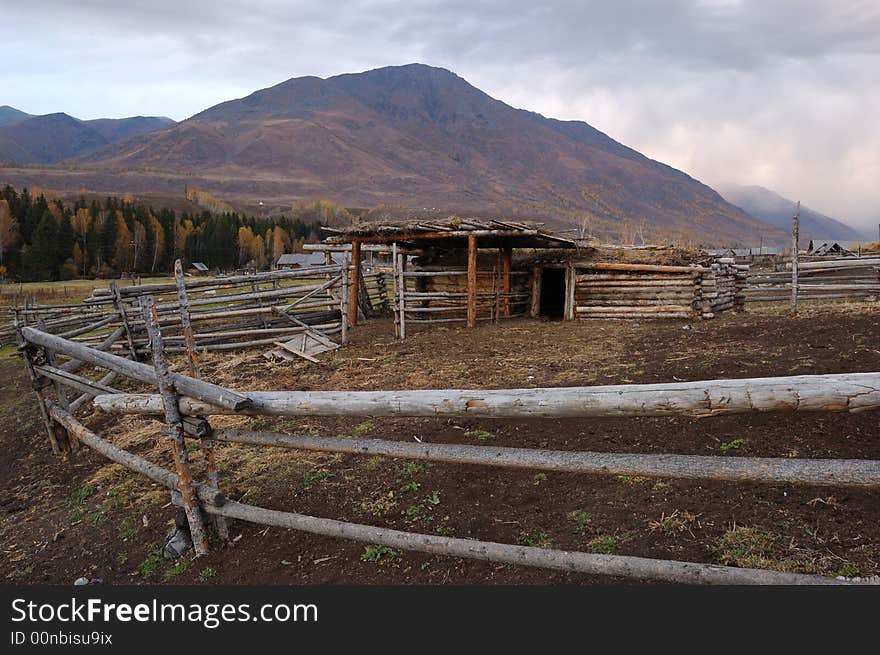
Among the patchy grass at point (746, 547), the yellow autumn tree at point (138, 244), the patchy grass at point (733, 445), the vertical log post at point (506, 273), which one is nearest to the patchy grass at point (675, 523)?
the patchy grass at point (746, 547)

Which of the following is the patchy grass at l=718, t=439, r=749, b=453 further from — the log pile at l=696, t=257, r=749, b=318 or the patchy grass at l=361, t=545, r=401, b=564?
the log pile at l=696, t=257, r=749, b=318

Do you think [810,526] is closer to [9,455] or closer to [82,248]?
[9,455]

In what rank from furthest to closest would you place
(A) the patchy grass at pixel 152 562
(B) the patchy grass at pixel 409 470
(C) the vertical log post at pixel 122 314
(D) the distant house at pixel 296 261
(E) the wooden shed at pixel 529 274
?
(D) the distant house at pixel 296 261
(E) the wooden shed at pixel 529 274
(C) the vertical log post at pixel 122 314
(B) the patchy grass at pixel 409 470
(A) the patchy grass at pixel 152 562

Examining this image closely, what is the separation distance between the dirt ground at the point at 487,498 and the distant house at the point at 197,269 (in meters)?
56.7

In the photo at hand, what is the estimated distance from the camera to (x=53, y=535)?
4680 mm

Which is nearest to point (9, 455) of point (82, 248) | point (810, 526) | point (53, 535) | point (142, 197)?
point (53, 535)

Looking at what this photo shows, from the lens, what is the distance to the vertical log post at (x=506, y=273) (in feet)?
45.6

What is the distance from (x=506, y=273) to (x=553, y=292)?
144 inches

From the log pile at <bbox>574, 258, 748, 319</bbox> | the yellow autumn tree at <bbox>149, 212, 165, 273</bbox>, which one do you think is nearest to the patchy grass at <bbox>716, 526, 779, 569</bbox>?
the log pile at <bbox>574, 258, 748, 319</bbox>

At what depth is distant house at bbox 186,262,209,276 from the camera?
2343 inches

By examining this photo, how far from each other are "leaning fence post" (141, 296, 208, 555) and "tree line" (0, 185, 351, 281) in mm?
46461

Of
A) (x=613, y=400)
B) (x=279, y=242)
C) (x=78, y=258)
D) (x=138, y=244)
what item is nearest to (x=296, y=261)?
(x=279, y=242)

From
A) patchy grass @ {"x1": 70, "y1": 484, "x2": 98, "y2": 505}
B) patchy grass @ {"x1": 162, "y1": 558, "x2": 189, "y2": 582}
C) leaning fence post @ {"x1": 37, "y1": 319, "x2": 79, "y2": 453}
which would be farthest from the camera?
leaning fence post @ {"x1": 37, "y1": 319, "x2": 79, "y2": 453}

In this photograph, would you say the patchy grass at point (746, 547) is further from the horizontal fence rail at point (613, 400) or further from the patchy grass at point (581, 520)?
the horizontal fence rail at point (613, 400)
